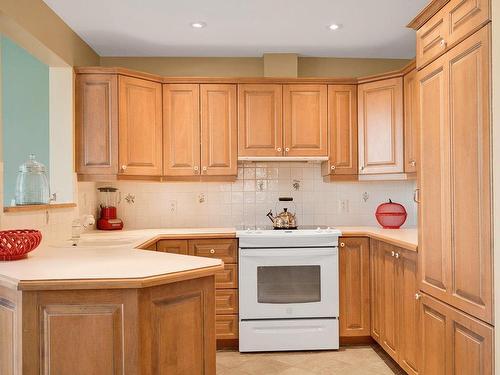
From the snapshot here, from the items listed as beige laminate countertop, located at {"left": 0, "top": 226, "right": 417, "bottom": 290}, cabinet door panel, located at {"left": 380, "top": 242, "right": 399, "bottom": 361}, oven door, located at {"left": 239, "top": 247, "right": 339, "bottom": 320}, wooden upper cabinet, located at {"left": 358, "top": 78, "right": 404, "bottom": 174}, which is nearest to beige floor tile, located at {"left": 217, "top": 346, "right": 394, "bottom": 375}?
cabinet door panel, located at {"left": 380, "top": 242, "right": 399, "bottom": 361}

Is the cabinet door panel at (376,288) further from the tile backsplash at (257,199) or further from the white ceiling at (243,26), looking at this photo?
the white ceiling at (243,26)

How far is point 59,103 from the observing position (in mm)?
3400

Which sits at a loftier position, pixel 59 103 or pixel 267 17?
pixel 267 17

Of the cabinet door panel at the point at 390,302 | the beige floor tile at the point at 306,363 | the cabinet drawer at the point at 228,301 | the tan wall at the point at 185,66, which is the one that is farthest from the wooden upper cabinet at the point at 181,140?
the cabinet door panel at the point at 390,302

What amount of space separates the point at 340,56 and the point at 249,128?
3.64 feet

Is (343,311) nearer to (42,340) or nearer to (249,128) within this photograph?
(249,128)

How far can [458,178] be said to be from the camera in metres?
1.92

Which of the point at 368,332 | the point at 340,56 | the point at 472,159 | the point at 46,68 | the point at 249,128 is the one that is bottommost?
the point at 368,332

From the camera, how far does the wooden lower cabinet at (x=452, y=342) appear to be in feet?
5.70

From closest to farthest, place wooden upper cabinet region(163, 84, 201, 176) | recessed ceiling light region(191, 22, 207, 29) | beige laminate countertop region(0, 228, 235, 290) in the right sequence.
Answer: beige laminate countertop region(0, 228, 235, 290)
recessed ceiling light region(191, 22, 207, 29)
wooden upper cabinet region(163, 84, 201, 176)

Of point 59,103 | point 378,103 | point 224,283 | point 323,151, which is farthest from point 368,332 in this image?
point 59,103

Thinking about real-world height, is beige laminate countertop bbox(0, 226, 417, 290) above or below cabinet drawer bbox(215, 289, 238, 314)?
above

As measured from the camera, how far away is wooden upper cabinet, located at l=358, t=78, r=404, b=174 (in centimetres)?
357

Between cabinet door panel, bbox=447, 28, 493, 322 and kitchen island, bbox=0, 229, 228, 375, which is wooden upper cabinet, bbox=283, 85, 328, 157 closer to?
cabinet door panel, bbox=447, 28, 493, 322
